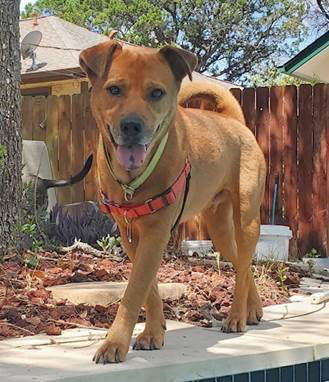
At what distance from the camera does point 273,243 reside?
288 inches

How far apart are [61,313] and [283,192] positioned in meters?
4.55

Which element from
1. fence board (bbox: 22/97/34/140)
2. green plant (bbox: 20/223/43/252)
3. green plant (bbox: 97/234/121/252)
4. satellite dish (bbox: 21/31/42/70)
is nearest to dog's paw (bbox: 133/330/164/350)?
green plant (bbox: 20/223/43/252)

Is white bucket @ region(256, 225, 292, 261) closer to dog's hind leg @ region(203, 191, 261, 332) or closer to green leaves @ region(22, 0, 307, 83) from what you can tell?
dog's hind leg @ region(203, 191, 261, 332)

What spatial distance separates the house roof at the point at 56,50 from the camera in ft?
49.5

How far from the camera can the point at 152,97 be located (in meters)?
3.38

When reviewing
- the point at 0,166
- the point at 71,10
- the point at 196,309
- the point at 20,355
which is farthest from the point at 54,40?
the point at 71,10

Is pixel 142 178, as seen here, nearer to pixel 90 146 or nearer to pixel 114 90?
pixel 114 90

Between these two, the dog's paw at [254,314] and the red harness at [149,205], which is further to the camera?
the dog's paw at [254,314]

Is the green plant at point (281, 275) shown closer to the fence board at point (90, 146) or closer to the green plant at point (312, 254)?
the green plant at point (312, 254)

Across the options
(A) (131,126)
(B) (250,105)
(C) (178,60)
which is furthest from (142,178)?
(B) (250,105)

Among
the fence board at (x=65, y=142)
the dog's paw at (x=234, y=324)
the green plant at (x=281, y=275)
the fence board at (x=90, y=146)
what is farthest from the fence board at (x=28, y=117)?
the dog's paw at (x=234, y=324)

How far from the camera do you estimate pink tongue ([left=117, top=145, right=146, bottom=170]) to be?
3.31 m

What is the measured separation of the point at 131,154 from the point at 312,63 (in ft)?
29.3

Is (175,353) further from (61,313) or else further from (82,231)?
(82,231)
